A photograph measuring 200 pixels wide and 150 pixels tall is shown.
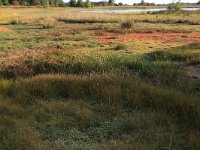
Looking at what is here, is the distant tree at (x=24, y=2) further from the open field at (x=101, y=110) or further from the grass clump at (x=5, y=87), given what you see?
the grass clump at (x=5, y=87)

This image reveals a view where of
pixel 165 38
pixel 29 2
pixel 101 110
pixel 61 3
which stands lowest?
pixel 165 38

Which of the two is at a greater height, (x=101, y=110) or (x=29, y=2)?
(x=29, y=2)

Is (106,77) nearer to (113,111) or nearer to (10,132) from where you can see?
(113,111)

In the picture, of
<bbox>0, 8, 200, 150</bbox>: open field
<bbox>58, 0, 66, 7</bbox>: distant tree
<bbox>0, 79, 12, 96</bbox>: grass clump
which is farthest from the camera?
<bbox>58, 0, 66, 7</bbox>: distant tree

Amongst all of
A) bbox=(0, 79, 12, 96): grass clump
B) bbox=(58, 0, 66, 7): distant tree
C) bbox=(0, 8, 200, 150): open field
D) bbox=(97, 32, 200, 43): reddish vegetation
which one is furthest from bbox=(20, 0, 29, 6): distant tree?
bbox=(0, 79, 12, 96): grass clump

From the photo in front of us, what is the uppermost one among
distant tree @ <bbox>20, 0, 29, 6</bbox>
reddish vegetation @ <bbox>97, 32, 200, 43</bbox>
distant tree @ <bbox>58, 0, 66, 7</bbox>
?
distant tree @ <bbox>20, 0, 29, 6</bbox>

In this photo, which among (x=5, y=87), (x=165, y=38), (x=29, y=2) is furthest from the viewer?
(x=29, y=2)

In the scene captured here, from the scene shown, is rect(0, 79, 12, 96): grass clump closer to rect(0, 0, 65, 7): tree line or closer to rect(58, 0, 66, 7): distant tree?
rect(0, 0, 65, 7): tree line

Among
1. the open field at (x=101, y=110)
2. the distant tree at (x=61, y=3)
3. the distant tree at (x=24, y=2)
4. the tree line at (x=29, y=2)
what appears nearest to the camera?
the open field at (x=101, y=110)

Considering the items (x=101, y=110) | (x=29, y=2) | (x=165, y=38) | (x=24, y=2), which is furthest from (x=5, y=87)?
(x=29, y=2)

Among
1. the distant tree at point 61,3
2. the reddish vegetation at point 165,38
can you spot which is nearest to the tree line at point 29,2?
the distant tree at point 61,3

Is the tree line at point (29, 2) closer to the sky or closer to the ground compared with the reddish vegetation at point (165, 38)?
closer to the sky

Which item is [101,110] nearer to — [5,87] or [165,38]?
[5,87]

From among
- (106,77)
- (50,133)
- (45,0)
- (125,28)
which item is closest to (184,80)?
(106,77)
